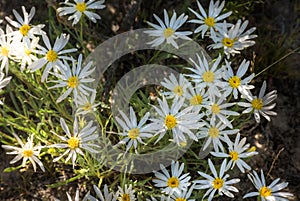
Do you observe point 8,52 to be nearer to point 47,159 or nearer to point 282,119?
point 47,159

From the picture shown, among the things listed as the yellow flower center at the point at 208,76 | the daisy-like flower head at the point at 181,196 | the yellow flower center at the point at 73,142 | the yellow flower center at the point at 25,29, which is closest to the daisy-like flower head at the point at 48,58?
the yellow flower center at the point at 25,29

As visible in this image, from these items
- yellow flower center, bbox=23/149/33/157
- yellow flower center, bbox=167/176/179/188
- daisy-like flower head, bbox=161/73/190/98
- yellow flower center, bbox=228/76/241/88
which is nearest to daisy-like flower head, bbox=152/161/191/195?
yellow flower center, bbox=167/176/179/188

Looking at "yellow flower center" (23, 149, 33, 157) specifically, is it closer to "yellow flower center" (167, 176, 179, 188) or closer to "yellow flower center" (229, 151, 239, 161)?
"yellow flower center" (167, 176, 179, 188)

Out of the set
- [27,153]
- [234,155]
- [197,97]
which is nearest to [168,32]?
[197,97]

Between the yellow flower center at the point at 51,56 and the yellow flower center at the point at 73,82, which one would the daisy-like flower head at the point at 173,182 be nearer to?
the yellow flower center at the point at 73,82

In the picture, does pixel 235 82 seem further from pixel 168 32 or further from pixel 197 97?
pixel 168 32
